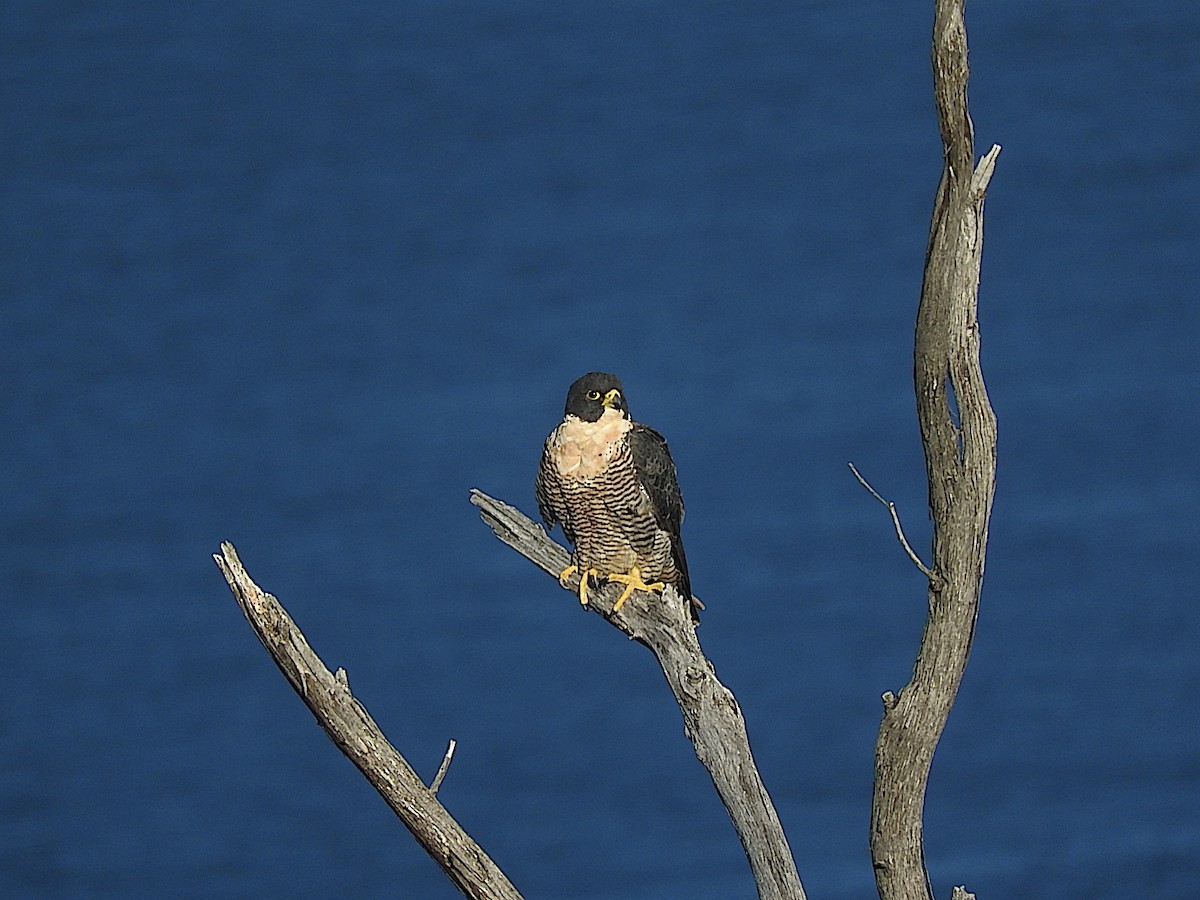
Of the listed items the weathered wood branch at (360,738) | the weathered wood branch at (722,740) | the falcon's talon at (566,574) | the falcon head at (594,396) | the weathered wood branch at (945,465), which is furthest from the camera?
the falcon's talon at (566,574)

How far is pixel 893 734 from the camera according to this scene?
2.71 metres

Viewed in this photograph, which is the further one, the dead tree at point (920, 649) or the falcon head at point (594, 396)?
the falcon head at point (594, 396)

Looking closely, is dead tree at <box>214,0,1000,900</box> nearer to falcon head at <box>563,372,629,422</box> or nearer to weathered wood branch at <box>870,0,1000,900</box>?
weathered wood branch at <box>870,0,1000,900</box>

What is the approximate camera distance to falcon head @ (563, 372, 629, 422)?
3.01 m

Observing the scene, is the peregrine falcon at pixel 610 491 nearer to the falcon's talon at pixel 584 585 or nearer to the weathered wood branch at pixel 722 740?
the falcon's talon at pixel 584 585

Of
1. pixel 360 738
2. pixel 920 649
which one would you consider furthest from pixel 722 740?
pixel 360 738

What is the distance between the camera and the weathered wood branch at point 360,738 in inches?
103

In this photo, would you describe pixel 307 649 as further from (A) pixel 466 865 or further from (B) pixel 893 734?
(B) pixel 893 734

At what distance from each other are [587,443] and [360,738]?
2.24ft

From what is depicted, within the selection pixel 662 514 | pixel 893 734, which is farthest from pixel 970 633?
pixel 662 514

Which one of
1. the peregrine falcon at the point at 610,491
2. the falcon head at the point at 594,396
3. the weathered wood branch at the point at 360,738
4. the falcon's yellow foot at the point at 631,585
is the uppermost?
the falcon head at the point at 594,396

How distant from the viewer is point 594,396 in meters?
3.01

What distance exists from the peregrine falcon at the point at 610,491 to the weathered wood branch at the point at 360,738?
54 cm

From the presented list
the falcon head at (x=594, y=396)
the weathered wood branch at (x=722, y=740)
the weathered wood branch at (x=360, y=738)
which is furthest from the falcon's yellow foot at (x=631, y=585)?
the weathered wood branch at (x=360, y=738)
